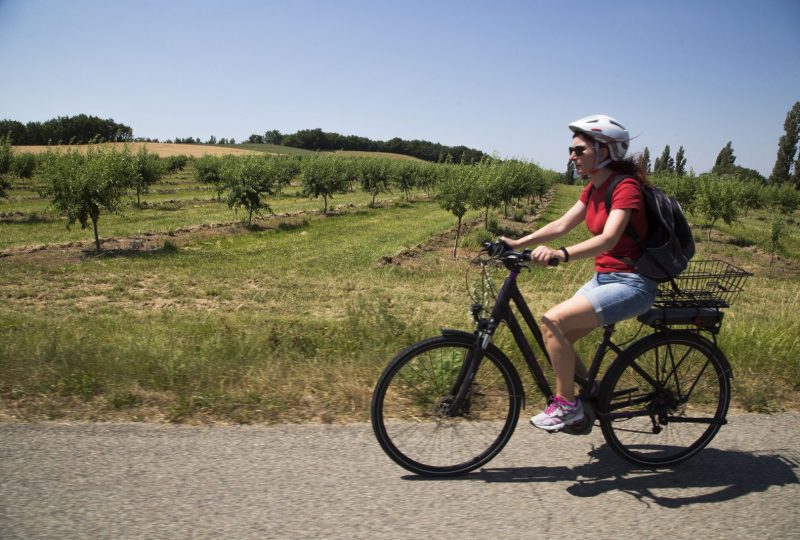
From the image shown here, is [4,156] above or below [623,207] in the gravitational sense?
above

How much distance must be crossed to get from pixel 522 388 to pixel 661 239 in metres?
1.15

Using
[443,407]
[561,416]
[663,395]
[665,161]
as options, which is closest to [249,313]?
[443,407]

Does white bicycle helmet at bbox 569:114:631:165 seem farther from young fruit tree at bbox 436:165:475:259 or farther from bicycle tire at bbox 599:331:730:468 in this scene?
young fruit tree at bbox 436:165:475:259

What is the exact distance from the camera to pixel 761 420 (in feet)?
11.5

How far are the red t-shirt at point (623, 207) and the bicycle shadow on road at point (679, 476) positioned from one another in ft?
3.76

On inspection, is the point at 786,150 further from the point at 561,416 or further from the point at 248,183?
the point at 561,416

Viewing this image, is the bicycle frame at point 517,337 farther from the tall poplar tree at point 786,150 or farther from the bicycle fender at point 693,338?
the tall poplar tree at point 786,150

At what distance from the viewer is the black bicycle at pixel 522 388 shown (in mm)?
2928

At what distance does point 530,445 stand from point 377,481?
1015mm

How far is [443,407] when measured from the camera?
3059mm

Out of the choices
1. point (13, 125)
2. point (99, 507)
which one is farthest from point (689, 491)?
point (13, 125)

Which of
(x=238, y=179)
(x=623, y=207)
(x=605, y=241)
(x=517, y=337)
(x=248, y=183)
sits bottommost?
(x=517, y=337)

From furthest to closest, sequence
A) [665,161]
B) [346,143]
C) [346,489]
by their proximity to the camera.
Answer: [346,143]
[665,161]
[346,489]

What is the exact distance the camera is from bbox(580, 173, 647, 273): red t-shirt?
2.78 meters
